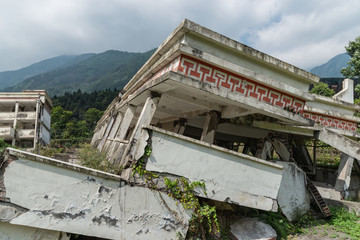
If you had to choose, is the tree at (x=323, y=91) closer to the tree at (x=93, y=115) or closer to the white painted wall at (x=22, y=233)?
the tree at (x=93, y=115)

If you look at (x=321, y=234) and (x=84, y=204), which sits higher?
(x=321, y=234)

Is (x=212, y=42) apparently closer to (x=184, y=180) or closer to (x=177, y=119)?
(x=184, y=180)

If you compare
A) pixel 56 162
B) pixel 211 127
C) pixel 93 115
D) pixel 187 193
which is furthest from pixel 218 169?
pixel 93 115

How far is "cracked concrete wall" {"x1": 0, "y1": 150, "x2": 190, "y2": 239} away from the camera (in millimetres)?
3797

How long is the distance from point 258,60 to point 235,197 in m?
3.15

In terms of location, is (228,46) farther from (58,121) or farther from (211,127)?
(58,121)

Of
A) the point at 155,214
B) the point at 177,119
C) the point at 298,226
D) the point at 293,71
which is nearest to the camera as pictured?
the point at 155,214

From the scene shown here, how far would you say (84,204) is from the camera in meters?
4.08

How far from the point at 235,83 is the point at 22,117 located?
16.9 metres

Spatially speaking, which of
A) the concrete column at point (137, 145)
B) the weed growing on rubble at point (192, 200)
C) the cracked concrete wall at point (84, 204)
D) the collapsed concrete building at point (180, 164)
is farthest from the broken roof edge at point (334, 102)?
the cracked concrete wall at point (84, 204)

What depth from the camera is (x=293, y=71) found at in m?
6.11

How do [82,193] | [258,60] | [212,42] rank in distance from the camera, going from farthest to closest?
[258,60] → [212,42] → [82,193]

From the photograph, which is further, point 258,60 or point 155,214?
point 258,60

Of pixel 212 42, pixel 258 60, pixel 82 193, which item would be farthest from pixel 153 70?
pixel 82 193
